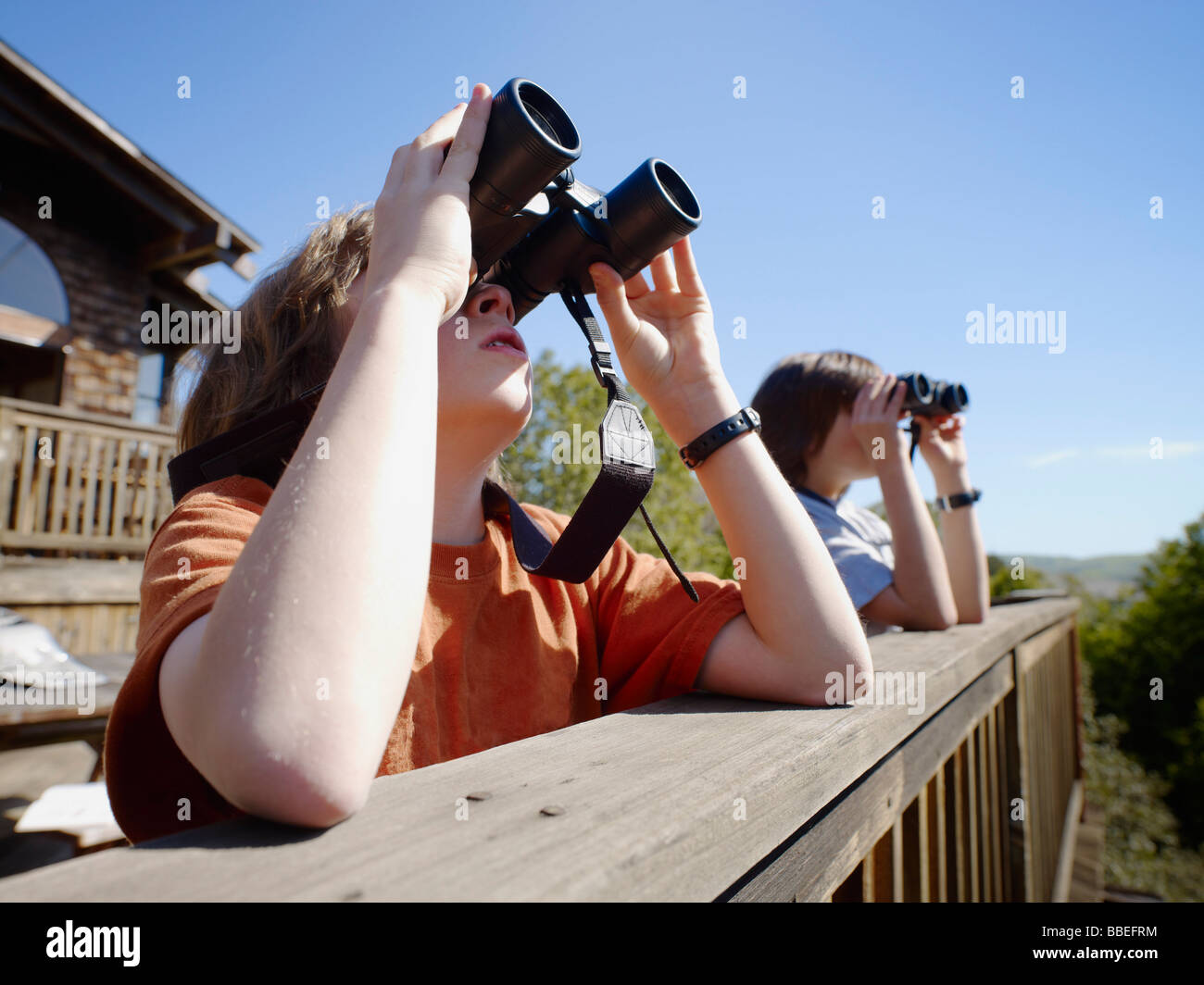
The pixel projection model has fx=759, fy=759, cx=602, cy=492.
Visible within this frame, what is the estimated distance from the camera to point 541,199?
50.1 inches

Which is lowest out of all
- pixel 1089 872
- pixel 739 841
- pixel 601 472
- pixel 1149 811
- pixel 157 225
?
pixel 1149 811

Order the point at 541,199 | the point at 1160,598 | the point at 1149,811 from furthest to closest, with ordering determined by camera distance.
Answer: the point at 1160,598 < the point at 1149,811 < the point at 541,199

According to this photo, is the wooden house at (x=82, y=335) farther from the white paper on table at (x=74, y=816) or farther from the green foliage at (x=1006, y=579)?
the green foliage at (x=1006, y=579)

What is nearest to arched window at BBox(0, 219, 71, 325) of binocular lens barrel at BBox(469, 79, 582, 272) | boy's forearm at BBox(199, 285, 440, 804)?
binocular lens barrel at BBox(469, 79, 582, 272)

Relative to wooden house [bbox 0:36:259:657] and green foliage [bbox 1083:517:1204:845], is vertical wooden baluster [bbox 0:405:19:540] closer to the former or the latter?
wooden house [bbox 0:36:259:657]

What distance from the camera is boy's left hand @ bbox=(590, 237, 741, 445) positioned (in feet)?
4.09

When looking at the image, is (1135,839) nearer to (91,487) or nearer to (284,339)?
(284,339)

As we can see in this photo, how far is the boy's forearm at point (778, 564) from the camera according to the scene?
1.06 metres

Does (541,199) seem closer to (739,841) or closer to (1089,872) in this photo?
(739,841)

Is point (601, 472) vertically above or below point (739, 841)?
above

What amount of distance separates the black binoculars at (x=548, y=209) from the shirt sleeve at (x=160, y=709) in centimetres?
56

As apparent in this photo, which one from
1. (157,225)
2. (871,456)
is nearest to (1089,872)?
(871,456)
